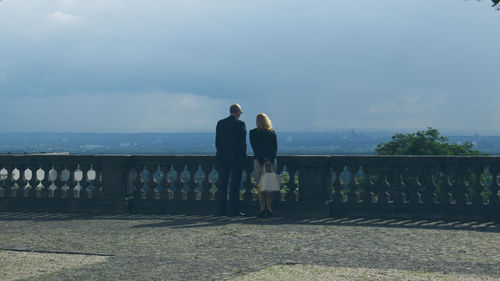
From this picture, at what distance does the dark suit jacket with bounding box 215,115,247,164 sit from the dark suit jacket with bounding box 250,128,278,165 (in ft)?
1.13

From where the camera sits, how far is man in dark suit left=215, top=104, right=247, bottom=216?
11719 millimetres

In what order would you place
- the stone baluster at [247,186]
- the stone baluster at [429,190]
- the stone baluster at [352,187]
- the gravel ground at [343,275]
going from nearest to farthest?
the gravel ground at [343,275]
the stone baluster at [429,190]
the stone baluster at [352,187]
the stone baluster at [247,186]

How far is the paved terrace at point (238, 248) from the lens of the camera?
668cm

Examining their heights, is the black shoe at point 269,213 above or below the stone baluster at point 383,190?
below

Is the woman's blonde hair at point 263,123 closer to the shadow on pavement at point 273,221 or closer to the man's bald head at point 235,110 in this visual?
the man's bald head at point 235,110

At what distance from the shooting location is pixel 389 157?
1174cm

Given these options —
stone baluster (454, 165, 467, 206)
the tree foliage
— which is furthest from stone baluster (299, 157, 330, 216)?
the tree foliage

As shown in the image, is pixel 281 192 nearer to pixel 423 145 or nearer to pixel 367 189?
pixel 367 189

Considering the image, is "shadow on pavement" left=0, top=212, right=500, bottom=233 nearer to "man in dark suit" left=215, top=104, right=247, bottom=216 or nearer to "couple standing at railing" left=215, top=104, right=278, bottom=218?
"couple standing at railing" left=215, top=104, right=278, bottom=218

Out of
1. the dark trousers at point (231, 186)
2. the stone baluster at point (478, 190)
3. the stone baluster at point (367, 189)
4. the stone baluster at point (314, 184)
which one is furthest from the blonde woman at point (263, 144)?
the stone baluster at point (478, 190)

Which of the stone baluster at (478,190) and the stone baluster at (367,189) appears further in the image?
the stone baluster at (367,189)

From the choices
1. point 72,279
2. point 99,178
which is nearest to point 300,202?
point 99,178

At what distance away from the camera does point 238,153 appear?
1174cm

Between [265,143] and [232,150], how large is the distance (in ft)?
2.45
